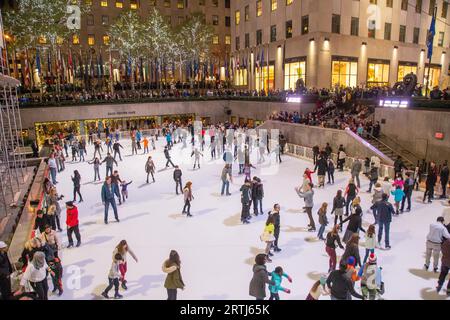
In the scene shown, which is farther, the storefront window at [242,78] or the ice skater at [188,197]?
the storefront window at [242,78]

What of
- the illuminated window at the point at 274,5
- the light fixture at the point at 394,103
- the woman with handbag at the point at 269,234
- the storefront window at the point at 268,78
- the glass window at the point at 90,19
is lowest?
the woman with handbag at the point at 269,234

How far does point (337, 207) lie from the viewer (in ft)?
34.9

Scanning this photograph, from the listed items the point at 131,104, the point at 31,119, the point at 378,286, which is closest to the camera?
the point at 378,286

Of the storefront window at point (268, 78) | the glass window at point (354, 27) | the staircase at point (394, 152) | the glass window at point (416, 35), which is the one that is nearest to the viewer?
the staircase at point (394, 152)

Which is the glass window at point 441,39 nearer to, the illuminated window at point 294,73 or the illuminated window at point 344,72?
the illuminated window at point 344,72

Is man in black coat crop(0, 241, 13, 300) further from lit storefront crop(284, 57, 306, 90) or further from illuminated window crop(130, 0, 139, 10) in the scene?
illuminated window crop(130, 0, 139, 10)

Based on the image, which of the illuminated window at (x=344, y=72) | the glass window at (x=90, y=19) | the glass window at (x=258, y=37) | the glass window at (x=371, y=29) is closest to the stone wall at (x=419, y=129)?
the illuminated window at (x=344, y=72)

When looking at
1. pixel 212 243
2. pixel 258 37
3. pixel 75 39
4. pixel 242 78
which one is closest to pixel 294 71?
pixel 258 37

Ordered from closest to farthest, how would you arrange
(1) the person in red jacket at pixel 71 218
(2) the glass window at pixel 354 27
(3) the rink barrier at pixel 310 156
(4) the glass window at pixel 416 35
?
(1) the person in red jacket at pixel 71 218 < (3) the rink barrier at pixel 310 156 < (2) the glass window at pixel 354 27 < (4) the glass window at pixel 416 35

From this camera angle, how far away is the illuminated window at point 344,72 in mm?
35938

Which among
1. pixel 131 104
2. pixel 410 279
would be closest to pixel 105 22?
pixel 131 104

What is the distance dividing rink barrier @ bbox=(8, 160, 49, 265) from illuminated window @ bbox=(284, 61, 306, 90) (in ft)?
91.4
